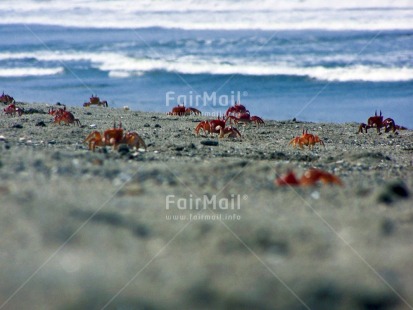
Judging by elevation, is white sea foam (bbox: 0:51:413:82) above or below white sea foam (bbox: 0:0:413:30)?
below

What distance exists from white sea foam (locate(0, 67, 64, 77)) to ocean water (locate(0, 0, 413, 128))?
1.1 inches

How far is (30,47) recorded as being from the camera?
25156 mm

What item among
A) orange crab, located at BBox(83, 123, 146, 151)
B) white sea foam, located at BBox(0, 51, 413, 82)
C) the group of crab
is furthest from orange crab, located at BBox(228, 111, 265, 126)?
white sea foam, located at BBox(0, 51, 413, 82)

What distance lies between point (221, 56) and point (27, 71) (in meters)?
5.69

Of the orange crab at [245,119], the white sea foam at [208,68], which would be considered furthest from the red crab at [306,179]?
the white sea foam at [208,68]

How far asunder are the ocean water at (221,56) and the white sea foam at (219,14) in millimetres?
59

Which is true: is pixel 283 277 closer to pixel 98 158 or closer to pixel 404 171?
pixel 98 158

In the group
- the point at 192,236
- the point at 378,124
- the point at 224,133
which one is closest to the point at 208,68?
the point at 378,124

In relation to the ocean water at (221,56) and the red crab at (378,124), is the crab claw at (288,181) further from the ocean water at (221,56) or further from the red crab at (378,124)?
the ocean water at (221,56)

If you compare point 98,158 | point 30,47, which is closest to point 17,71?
point 30,47

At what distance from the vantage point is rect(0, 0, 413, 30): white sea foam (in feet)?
85.5

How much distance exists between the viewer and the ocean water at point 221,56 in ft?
50.0

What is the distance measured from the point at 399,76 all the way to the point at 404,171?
12.2m

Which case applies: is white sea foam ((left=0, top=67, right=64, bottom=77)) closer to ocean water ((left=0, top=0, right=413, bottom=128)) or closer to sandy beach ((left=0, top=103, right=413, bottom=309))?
ocean water ((left=0, top=0, right=413, bottom=128))
